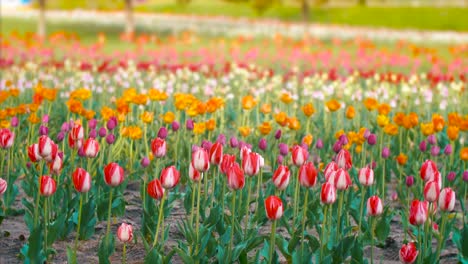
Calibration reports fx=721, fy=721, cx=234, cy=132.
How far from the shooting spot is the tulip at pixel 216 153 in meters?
3.59

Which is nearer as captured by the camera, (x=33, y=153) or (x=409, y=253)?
(x=409, y=253)

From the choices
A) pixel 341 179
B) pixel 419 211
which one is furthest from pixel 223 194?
pixel 419 211

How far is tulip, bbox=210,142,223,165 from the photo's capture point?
3.59 meters

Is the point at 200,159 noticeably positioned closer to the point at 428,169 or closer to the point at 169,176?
the point at 169,176

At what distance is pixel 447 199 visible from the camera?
3.22 meters

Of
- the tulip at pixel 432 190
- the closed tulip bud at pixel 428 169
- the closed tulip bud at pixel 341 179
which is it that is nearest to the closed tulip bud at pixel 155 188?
the closed tulip bud at pixel 341 179

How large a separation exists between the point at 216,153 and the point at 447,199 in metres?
1.13

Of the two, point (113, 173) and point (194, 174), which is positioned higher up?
point (113, 173)

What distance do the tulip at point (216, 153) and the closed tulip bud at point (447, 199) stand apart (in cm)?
108

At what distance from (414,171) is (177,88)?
4.21 m

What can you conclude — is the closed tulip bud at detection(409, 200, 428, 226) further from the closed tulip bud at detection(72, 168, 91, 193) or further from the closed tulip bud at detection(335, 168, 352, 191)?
the closed tulip bud at detection(72, 168, 91, 193)

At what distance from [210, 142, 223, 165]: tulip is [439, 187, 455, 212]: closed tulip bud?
108 centimetres

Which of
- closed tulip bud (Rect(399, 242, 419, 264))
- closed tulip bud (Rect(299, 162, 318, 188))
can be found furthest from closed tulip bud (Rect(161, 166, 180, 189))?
closed tulip bud (Rect(399, 242, 419, 264))

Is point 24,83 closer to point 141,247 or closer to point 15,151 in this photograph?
point 15,151
